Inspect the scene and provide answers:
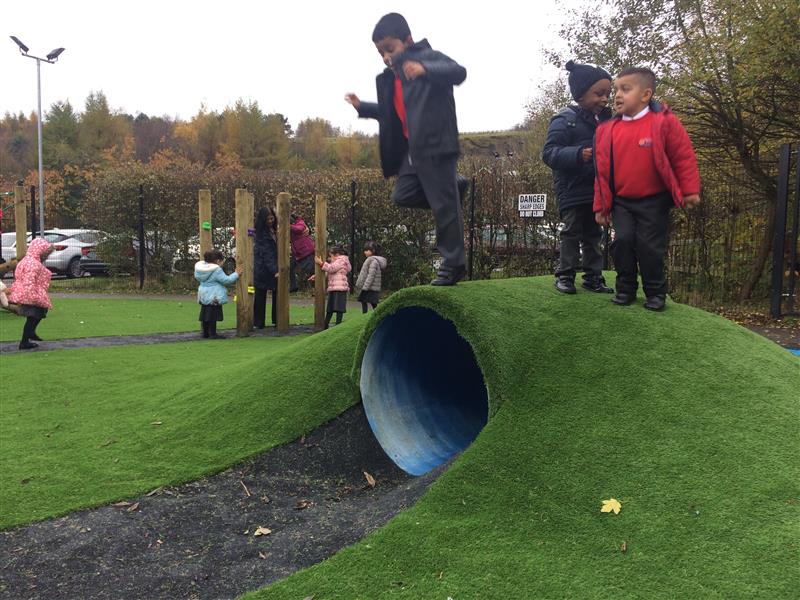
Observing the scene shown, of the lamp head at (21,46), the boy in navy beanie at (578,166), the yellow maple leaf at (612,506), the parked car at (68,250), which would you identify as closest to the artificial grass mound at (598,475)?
the yellow maple leaf at (612,506)

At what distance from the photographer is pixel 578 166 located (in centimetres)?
485

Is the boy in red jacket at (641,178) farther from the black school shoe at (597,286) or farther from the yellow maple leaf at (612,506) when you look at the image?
the yellow maple leaf at (612,506)

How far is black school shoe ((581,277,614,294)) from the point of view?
17.0ft

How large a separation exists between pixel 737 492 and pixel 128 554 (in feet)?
9.87

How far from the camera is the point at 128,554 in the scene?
11.0ft

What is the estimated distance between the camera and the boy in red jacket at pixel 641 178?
4.21 m

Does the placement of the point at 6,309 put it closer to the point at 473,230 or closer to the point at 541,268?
the point at 473,230

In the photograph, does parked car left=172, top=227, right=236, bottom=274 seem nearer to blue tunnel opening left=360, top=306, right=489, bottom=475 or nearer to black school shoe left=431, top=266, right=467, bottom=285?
blue tunnel opening left=360, top=306, right=489, bottom=475

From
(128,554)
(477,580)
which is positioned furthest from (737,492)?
(128,554)

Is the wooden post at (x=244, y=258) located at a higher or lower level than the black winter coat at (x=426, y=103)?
lower

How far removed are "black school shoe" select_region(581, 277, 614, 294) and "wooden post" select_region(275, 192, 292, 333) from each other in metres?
6.15

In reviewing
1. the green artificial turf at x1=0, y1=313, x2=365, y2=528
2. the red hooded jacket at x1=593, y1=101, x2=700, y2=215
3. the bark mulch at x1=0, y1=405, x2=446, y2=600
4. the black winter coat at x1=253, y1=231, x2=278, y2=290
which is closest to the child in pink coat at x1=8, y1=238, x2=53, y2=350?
the green artificial turf at x1=0, y1=313, x2=365, y2=528

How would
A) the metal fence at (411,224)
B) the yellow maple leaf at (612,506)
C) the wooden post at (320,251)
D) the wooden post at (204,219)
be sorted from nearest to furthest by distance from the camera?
the yellow maple leaf at (612,506) → the wooden post at (204,219) → the wooden post at (320,251) → the metal fence at (411,224)

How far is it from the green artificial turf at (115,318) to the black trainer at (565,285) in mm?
7687
